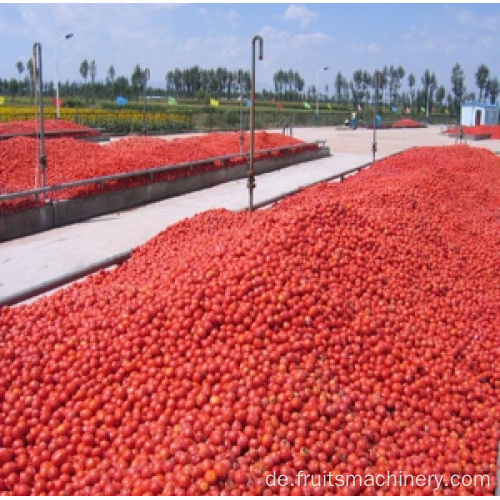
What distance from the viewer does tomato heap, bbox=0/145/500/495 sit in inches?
129

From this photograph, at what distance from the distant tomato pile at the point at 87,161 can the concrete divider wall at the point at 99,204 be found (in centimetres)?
18

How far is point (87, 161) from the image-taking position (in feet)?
41.7

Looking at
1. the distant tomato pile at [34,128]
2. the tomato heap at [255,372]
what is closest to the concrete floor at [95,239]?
the tomato heap at [255,372]

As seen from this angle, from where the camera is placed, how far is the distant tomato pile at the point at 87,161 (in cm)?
1140

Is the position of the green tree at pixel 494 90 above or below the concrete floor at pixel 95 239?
above

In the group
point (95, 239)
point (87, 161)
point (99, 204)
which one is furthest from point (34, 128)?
point (95, 239)

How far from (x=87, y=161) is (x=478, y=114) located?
4462 centimetres

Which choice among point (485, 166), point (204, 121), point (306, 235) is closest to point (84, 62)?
point (204, 121)

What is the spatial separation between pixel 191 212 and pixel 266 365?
7800 millimetres

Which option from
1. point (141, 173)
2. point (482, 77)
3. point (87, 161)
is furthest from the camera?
point (482, 77)

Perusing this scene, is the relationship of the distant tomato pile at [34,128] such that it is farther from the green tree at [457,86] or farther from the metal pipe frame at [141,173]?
the green tree at [457,86]

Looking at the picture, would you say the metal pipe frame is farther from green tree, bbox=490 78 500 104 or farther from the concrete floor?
green tree, bbox=490 78 500 104

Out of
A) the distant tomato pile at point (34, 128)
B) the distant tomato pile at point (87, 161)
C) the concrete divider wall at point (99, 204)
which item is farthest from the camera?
the distant tomato pile at point (34, 128)

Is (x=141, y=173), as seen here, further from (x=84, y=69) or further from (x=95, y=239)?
(x=84, y=69)
